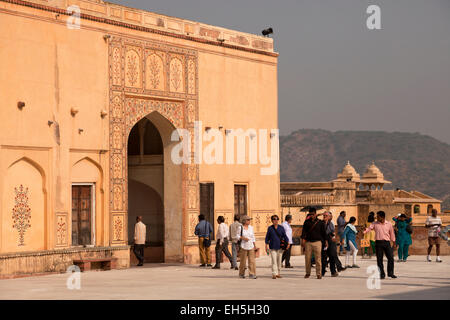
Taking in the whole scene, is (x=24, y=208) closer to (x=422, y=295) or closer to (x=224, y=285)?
(x=224, y=285)

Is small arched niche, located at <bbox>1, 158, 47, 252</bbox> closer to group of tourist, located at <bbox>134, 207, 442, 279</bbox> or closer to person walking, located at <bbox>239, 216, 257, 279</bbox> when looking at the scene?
group of tourist, located at <bbox>134, 207, 442, 279</bbox>

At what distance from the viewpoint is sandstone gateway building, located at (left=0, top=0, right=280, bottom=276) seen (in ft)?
61.8

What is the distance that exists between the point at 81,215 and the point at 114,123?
247 cm

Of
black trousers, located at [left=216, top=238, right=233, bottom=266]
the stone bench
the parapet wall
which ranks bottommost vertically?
the stone bench

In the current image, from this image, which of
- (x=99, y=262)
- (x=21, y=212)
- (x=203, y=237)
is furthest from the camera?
(x=203, y=237)

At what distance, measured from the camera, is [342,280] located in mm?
17031

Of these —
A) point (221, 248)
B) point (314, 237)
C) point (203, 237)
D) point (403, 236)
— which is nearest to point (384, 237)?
point (314, 237)

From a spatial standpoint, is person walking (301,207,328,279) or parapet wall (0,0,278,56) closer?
person walking (301,207,328,279)

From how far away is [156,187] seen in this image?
24.1 meters

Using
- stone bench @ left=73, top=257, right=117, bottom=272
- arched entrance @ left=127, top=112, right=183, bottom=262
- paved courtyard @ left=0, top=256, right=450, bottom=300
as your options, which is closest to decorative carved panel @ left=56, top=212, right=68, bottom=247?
stone bench @ left=73, top=257, right=117, bottom=272

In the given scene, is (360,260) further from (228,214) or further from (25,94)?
(25,94)

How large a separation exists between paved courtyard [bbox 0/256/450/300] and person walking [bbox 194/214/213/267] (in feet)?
2.38
